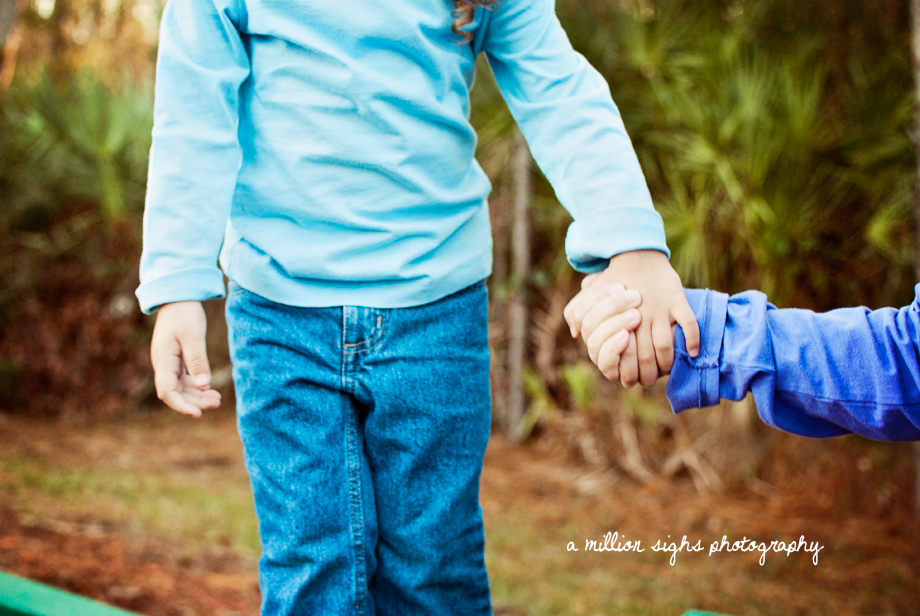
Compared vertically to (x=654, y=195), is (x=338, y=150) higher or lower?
higher

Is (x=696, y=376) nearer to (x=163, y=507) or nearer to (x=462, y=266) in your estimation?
(x=462, y=266)

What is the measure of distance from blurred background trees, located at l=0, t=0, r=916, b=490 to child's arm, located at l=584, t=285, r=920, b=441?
2543 mm

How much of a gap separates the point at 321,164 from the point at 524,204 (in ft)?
11.2

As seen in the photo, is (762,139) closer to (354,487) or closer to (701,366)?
(701,366)

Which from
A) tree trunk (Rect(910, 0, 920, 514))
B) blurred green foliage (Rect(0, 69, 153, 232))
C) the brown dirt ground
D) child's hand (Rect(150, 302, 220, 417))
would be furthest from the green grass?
tree trunk (Rect(910, 0, 920, 514))

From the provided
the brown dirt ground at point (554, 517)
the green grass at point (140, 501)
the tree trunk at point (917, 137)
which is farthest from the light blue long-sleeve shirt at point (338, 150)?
the tree trunk at point (917, 137)

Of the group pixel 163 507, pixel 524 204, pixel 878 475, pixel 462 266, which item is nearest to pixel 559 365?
pixel 524 204

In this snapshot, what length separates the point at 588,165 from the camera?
45.9 inches

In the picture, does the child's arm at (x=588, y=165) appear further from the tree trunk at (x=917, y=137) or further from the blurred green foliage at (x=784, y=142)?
the blurred green foliage at (x=784, y=142)

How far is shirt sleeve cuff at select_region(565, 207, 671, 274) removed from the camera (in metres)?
1.09

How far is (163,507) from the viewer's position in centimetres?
334

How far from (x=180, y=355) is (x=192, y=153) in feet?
1.01

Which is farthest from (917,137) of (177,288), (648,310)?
(177,288)

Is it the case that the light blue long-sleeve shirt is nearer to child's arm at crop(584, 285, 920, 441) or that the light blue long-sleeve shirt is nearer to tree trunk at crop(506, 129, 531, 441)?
child's arm at crop(584, 285, 920, 441)
